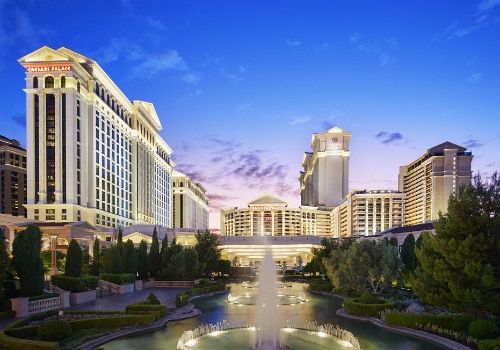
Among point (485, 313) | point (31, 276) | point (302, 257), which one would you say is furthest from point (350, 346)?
point (302, 257)

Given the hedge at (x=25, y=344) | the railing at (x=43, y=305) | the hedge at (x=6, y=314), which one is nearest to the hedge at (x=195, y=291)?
the railing at (x=43, y=305)

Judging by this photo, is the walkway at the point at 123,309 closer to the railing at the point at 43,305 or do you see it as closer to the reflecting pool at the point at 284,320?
the reflecting pool at the point at 284,320

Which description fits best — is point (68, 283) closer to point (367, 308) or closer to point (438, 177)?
point (367, 308)

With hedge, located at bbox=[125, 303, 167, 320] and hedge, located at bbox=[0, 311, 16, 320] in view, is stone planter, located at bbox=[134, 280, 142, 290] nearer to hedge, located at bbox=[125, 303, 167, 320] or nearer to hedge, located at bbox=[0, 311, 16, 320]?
hedge, located at bbox=[125, 303, 167, 320]

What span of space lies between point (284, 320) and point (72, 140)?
A: 279 feet

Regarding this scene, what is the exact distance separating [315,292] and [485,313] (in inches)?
1141

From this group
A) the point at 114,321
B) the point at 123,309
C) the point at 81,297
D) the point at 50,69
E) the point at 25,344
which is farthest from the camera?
the point at 50,69

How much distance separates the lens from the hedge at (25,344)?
16781 millimetres

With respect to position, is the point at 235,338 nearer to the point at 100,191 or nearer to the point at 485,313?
the point at 485,313

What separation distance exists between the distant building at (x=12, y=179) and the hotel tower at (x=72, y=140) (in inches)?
2163

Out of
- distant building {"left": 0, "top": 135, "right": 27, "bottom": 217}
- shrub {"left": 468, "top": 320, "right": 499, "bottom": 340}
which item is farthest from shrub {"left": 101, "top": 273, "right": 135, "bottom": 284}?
distant building {"left": 0, "top": 135, "right": 27, "bottom": 217}

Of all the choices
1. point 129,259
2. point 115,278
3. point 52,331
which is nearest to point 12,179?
point 129,259

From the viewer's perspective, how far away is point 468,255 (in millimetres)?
21078

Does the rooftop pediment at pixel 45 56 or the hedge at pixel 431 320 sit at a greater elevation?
the rooftop pediment at pixel 45 56
